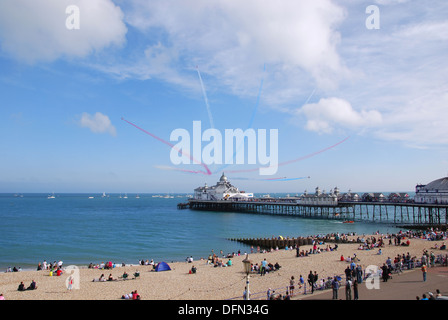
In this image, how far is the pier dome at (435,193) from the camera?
48481 mm

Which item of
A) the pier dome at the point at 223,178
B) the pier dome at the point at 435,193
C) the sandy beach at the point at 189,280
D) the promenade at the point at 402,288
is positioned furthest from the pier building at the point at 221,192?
the promenade at the point at 402,288

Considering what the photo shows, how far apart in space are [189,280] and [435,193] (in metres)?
46.4

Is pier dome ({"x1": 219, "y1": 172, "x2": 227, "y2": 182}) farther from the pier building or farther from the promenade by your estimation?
the promenade

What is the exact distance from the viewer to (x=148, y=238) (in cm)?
4056

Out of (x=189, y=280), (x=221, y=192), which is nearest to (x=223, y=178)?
(x=221, y=192)

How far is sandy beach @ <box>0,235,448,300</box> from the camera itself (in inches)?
626

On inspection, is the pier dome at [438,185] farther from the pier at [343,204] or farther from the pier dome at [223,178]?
the pier dome at [223,178]

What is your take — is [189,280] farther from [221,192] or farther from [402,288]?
[221,192]

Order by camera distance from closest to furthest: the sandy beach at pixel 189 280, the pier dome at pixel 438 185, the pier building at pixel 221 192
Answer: the sandy beach at pixel 189 280 < the pier dome at pixel 438 185 < the pier building at pixel 221 192

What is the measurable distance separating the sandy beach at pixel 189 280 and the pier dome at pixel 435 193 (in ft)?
89.8

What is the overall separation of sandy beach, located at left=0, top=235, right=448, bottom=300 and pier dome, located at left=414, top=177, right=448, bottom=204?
27382mm
